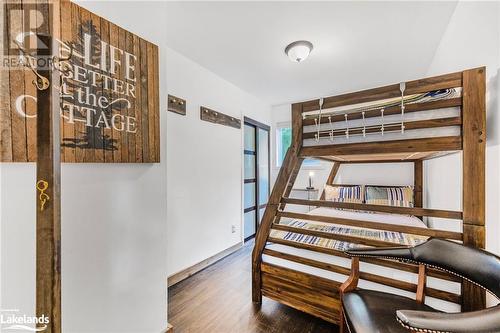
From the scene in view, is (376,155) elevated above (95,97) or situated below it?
below

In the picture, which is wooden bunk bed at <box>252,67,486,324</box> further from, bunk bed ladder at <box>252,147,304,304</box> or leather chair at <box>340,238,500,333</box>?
leather chair at <box>340,238,500,333</box>

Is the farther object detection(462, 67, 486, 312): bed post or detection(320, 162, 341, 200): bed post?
detection(320, 162, 341, 200): bed post

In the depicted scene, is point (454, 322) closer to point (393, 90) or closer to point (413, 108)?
point (413, 108)

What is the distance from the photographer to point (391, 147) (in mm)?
1448

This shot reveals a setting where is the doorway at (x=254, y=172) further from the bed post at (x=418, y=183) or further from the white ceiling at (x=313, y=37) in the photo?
the bed post at (x=418, y=183)

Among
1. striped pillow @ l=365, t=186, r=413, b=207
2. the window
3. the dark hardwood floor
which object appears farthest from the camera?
the window

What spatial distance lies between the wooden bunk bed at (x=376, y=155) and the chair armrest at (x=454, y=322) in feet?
2.13

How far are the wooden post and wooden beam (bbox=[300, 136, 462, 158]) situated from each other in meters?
1.58

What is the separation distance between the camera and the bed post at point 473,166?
118cm

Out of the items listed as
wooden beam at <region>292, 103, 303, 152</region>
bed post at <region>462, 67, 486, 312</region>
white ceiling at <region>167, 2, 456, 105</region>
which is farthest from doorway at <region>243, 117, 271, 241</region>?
bed post at <region>462, 67, 486, 312</region>

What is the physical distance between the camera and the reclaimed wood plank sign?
903 millimetres

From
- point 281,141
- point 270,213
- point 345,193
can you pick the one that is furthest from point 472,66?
point 281,141

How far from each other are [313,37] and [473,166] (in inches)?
68.1

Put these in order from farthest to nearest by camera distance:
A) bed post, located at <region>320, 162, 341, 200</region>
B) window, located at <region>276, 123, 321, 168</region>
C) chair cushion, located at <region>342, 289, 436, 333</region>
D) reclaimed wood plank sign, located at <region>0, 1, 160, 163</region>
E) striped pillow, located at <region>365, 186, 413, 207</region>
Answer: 1. window, located at <region>276, 123, 321, 168</region>
2. bed post, located at <region>320, 162, 341, 200</region>
3. striped pillow, located at <region>365, 186, 413, 207</region>
4. chair cushion, located at <region>342, 289, 436, 333</region>
5. reclaimed wood plank sign, located at <region>0, 1, 160, 163</region>
